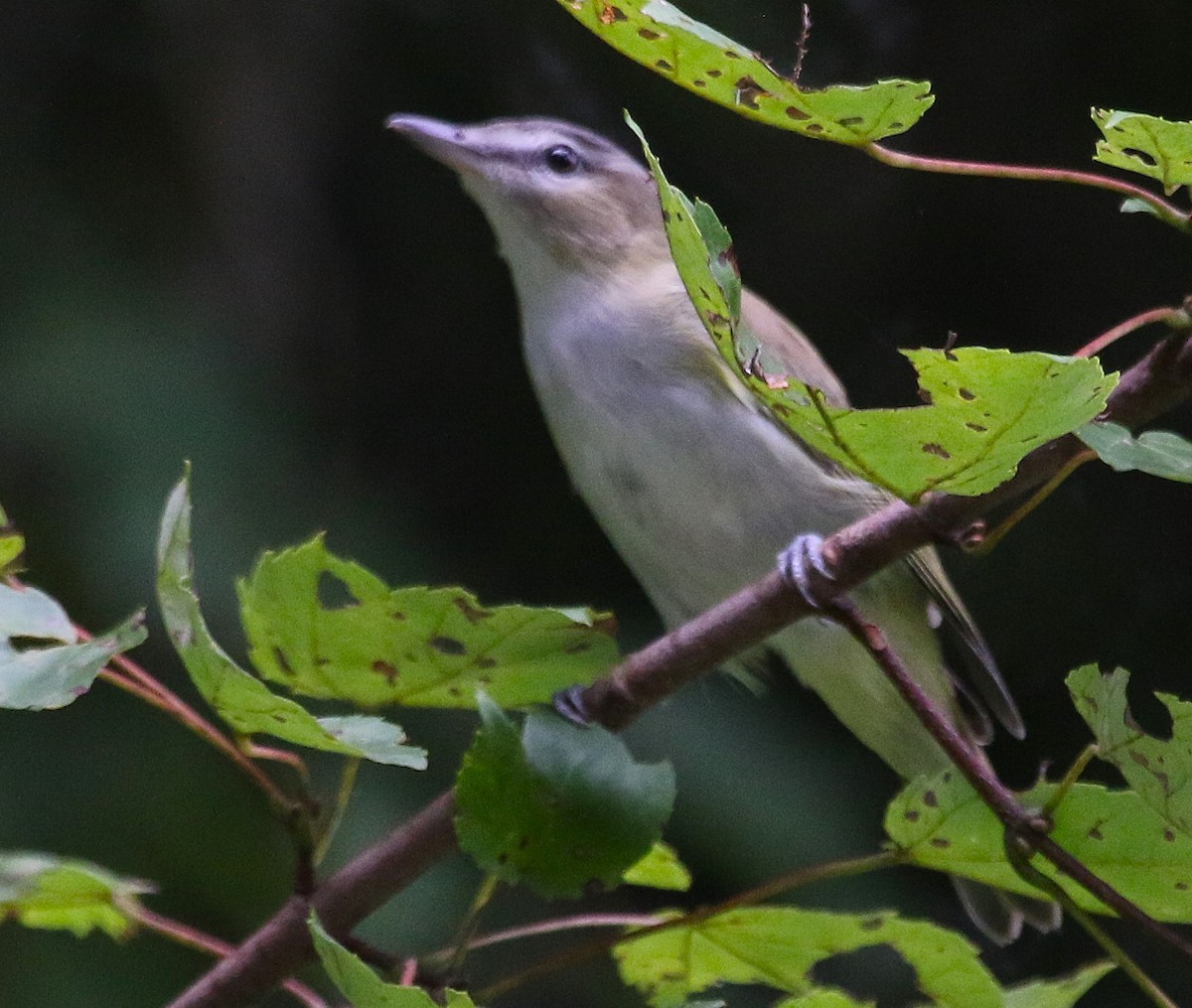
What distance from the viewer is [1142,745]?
2.22ft

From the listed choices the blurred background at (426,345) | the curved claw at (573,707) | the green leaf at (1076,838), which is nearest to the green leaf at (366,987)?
the curved claw at (573,707)

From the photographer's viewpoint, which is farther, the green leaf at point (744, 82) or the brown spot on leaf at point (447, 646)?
the brown spot on leaf at point (447, 646)

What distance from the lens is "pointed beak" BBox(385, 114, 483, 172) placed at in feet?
5.15

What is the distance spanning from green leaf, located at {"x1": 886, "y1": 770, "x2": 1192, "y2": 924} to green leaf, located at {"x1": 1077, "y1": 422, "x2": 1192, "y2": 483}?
169mm

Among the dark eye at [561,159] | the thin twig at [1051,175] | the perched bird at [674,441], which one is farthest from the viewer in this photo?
the dark eye at [561,159]

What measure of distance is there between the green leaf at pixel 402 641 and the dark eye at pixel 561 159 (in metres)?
1.06

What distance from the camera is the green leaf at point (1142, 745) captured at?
2.16ft

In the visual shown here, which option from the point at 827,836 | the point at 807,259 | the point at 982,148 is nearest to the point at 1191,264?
the point at 982,148

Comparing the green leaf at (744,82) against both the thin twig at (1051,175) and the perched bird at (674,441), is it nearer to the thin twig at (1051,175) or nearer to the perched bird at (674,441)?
the thin twig at (1051,175)

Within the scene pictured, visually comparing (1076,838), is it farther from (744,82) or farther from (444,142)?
(444,142)

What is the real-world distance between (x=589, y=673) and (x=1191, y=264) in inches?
57.4

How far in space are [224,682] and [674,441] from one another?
858 millimetres

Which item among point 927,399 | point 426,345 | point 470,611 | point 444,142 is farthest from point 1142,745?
point 426,345

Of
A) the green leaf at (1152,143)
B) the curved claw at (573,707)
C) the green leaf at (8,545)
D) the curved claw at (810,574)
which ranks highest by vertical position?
the green leaf at (1152,143)
